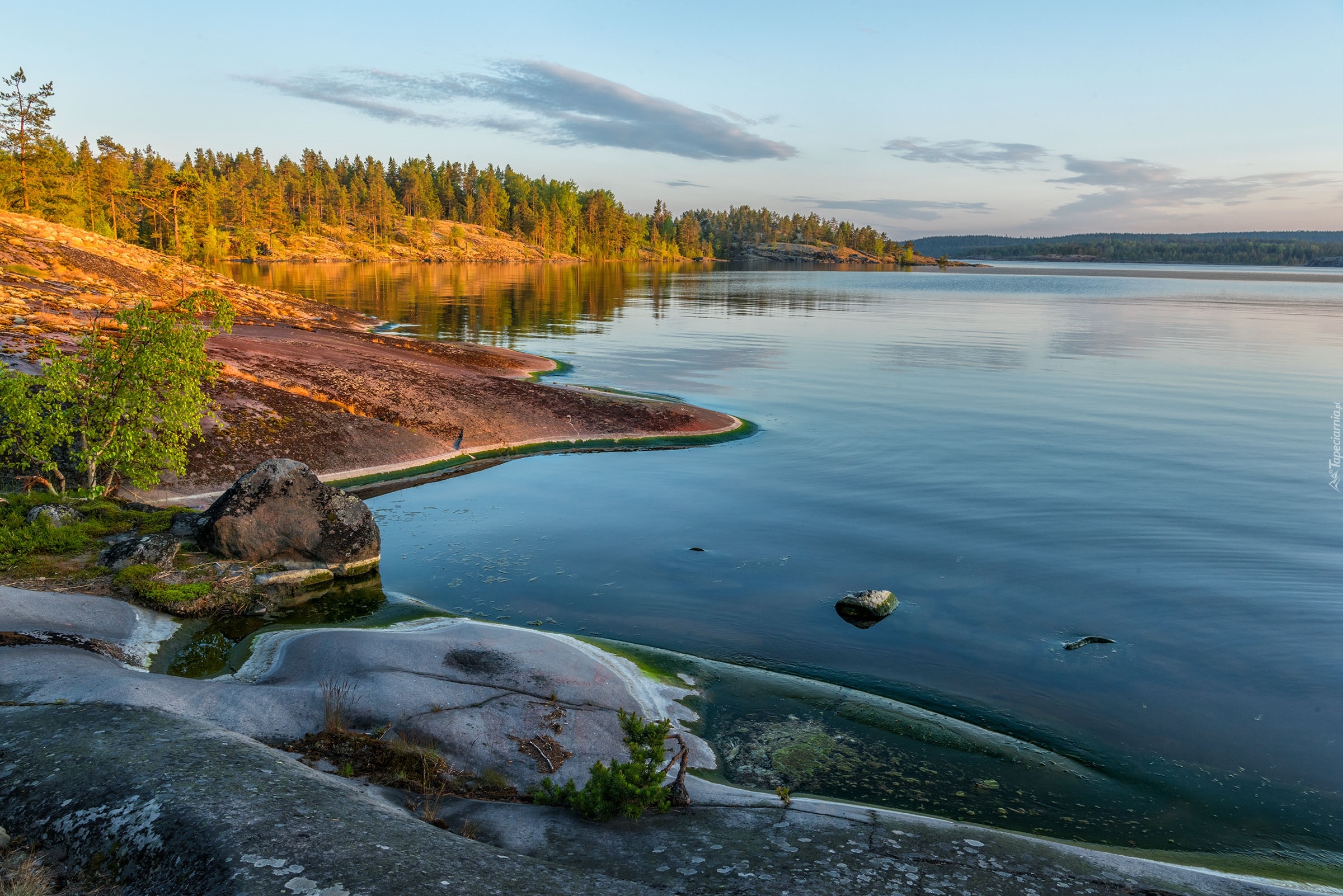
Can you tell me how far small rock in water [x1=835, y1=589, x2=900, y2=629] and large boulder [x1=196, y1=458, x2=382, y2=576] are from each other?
487 inches

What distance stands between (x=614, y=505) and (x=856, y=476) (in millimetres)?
10163

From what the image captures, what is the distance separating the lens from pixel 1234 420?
42.1 metres

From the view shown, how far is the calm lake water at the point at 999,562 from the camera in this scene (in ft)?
47.6

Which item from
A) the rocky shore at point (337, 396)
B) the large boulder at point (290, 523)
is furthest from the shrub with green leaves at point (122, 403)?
the large boulder at point (290, 523)

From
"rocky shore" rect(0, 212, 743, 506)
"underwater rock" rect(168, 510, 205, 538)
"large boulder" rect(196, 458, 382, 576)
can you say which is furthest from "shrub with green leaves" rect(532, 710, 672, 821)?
"rocky shore" rect(0, 212, 743, 506)

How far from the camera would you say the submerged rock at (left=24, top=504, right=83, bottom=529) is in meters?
19.7

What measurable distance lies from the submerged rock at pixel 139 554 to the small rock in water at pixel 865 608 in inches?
617

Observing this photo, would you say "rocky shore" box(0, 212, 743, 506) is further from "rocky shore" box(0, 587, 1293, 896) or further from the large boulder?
"rocky shore" box(0, 587, 1293, 896)

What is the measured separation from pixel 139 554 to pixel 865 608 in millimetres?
16778

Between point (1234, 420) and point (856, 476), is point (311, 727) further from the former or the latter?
point (1234, 420)

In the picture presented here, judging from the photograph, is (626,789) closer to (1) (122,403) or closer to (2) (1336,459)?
(1) (122,403)

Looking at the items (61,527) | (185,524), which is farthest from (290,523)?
(61,527)

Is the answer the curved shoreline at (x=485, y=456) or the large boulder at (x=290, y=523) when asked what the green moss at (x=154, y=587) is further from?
the curved shoreline at (x=485, y=456)

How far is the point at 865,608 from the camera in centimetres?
1953
